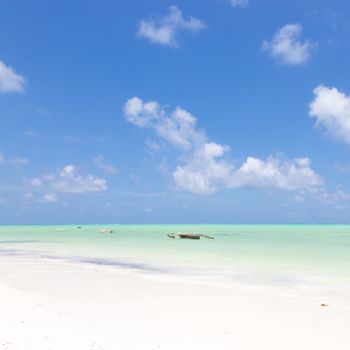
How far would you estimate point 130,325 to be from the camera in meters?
9.52

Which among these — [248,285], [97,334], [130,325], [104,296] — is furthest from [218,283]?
[97,334]

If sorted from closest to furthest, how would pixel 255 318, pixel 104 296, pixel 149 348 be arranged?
1. pixel 149 348
2. pixel 255 318
3. pixel 104 296

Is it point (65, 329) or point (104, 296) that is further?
point (104, 296)

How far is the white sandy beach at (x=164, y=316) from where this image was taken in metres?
8.26

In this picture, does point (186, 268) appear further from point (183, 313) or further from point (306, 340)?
point (306, 340)

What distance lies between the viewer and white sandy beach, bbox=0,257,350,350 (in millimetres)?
8258

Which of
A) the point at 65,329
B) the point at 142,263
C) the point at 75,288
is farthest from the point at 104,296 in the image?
the point at 142,263

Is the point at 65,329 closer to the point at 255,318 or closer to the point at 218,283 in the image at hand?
the point at 255,318

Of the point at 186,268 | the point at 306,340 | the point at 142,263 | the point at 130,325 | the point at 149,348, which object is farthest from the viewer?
the point at 142,263

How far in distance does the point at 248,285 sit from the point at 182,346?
320 inches

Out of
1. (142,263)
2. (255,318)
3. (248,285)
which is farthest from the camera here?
(142,263)

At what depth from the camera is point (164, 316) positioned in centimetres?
1042

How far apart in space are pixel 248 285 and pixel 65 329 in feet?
28.1

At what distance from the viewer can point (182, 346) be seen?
8055 mm
